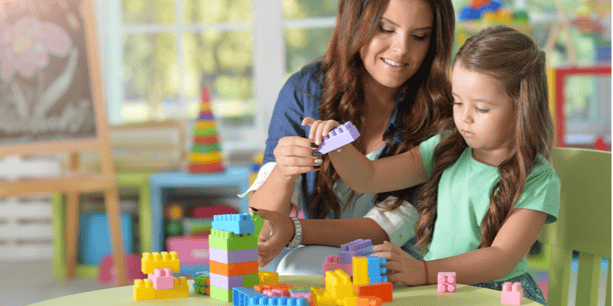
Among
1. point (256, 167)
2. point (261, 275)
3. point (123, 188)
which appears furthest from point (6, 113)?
point (261, 275)

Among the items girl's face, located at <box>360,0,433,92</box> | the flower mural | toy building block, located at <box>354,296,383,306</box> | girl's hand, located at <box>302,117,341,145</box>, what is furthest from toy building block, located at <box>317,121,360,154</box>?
the flower mural

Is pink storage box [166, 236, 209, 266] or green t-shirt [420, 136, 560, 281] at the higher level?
green t-shirt [420, 136, 560, 281]

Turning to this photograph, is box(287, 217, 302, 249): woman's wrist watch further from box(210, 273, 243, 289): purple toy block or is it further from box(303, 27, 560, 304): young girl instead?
box(210, 273, 243, 289): purple toy block

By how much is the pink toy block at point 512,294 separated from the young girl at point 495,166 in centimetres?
17

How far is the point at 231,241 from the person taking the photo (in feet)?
2.60

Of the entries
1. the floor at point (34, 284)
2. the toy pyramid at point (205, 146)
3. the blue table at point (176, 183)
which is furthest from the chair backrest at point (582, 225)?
the toy pyramid at point (205, 146)

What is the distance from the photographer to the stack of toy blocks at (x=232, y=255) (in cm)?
79

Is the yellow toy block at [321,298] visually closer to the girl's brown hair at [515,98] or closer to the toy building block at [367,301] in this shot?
the toy building block at [367,301]

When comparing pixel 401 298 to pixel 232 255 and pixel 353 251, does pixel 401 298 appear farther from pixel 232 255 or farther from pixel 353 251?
pixel 232 255

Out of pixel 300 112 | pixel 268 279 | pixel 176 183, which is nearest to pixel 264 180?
pixel 300 112

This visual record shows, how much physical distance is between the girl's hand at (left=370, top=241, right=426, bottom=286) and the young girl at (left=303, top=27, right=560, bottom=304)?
0.07 metres

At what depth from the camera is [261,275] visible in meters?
0.85

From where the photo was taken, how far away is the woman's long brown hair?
1307 mm

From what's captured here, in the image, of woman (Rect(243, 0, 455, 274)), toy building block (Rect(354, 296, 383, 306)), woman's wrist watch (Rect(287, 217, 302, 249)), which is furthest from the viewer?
woman (Rect(243, 0, 455, 274))
